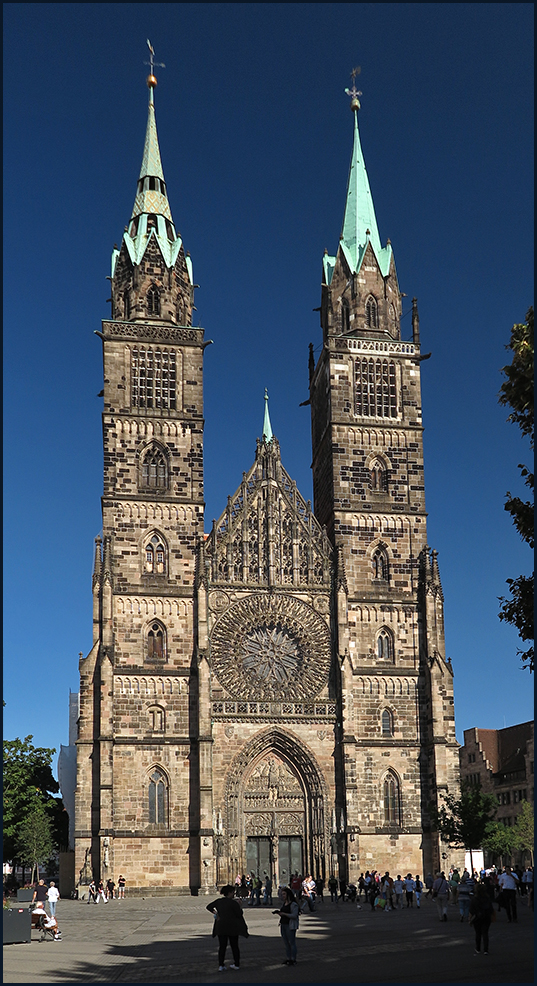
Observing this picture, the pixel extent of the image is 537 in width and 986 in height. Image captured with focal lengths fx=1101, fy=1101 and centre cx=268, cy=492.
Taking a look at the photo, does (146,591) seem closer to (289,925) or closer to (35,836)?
(35,836)

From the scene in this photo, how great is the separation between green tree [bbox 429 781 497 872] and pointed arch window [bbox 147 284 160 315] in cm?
2701

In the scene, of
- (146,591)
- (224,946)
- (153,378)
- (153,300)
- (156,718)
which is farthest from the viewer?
(153,300)

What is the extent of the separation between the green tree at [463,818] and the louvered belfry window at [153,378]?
72.8ft

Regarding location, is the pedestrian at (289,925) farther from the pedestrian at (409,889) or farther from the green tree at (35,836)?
the green tree at (35,836)

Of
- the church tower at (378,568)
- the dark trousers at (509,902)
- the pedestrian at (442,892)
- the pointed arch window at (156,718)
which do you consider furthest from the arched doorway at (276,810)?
the dark trousers at (509,902)

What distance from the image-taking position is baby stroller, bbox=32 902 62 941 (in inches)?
1021

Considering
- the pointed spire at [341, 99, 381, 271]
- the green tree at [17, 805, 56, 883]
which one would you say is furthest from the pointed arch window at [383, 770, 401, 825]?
the pointed spire at [341, 99, 381, 271]

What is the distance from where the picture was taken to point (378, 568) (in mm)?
52531

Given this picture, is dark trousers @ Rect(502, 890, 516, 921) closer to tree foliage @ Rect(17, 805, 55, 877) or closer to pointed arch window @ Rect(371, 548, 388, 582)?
pointed arch window @ Rect(371, 548, 388, 582)

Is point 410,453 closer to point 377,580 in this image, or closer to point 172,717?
point 377,580

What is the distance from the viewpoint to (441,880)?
93.1 ft

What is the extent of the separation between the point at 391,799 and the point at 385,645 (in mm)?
6935

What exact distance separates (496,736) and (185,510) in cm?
4016

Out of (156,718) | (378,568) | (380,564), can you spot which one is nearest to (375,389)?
(380,564)
